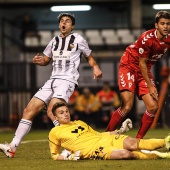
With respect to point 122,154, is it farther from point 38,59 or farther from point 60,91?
point 38,59

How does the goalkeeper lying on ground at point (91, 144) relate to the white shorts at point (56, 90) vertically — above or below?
below

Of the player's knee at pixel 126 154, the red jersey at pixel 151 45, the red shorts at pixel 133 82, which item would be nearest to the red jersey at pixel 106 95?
the red shorts at pixel 133 82

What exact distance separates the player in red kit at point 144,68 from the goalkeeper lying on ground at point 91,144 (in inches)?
70.8

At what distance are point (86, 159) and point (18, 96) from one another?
14.1 metres

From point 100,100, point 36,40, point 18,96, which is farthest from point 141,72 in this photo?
point 36,40

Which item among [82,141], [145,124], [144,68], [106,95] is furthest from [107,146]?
[106,95]

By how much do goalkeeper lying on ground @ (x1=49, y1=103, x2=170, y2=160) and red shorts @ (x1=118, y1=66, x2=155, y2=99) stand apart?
2.24m

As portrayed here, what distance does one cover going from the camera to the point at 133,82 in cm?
1169

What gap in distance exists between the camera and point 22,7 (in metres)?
30.1

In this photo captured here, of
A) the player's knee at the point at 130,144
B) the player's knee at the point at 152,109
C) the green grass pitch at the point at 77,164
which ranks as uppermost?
the player's knee at the point at 152,109

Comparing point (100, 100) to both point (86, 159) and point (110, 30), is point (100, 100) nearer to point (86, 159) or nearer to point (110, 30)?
point (110, 30)

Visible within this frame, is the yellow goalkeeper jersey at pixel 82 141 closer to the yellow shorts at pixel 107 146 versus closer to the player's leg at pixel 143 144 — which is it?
the yellow shorts at pixel 107 146

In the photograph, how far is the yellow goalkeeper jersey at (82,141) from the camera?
30.2 ft

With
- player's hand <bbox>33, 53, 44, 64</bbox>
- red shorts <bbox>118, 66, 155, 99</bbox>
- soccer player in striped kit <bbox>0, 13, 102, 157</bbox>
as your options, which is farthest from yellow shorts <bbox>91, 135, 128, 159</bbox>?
red shorts <bbox>118, 66, 155, 99</bbox>
